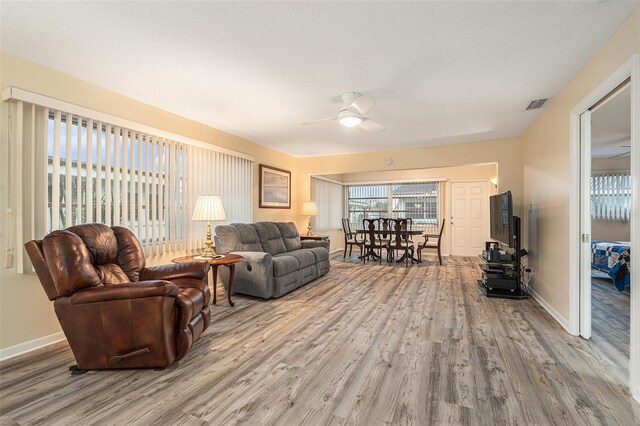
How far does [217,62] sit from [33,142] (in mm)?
1730

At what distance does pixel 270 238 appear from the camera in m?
4.70

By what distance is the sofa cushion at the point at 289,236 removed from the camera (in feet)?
16.5

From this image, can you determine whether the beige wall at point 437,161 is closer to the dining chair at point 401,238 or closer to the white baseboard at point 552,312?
the dining chair at point 401,238

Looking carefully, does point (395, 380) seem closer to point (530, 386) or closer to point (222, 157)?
point (530, 386)

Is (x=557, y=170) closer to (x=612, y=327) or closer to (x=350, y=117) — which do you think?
(x=612, y=327)

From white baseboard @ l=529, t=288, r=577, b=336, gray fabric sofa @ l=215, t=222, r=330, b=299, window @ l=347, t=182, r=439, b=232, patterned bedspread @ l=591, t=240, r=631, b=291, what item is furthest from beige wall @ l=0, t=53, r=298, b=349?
window @ l=347, t=182, r=439, b=232

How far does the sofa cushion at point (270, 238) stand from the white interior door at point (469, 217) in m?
5.06

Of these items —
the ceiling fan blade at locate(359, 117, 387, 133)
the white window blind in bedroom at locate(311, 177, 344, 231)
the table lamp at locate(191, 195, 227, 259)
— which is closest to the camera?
the ceiling fan blade at locate(359, 117, 387, 133)

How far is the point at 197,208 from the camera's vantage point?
3.48 m

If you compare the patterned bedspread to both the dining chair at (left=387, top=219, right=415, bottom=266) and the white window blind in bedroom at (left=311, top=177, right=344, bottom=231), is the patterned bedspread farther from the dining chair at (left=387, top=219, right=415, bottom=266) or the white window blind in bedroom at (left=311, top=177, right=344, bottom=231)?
the white window blind in bedroom at (left=311, top=177, right=344, bottom=231)

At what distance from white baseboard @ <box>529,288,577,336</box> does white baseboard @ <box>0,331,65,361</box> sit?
4721mm

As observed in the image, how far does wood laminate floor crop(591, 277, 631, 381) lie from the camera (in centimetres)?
215

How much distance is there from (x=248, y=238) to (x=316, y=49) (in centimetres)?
283

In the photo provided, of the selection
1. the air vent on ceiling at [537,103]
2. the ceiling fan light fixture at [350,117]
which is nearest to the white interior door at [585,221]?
the air vent on ceiling at [537,103]
